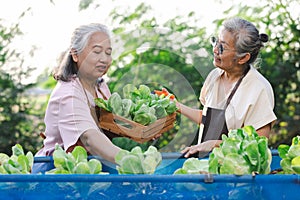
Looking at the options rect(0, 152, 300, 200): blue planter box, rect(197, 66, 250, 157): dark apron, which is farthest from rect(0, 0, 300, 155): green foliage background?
rect(0, 152, 300, 200): blue planter box

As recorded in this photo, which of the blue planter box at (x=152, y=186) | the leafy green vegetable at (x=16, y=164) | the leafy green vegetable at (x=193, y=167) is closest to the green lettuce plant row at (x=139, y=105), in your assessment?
the leafy green vegetable at (x=16, y=164)

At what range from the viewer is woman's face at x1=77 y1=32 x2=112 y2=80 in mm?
2664

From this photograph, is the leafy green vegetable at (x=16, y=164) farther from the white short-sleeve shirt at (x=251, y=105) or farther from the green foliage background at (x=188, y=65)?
the green foliage background at (x=188, y=65)

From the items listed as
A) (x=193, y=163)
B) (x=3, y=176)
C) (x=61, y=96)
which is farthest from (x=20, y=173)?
(x=61, y=96)

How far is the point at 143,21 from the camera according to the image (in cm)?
500

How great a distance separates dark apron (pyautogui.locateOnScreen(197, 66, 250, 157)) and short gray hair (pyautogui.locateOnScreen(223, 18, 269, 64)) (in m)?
0.09

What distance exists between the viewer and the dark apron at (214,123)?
2866 millimetres

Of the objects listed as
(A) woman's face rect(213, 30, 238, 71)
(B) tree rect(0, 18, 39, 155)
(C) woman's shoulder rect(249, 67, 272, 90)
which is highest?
(A) woman's face rect(213, 30, 238, 71)

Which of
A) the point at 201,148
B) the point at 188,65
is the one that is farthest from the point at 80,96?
the point at 188,65

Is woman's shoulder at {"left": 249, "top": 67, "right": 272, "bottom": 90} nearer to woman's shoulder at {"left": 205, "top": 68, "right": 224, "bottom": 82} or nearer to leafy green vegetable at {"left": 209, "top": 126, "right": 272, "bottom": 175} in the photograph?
woman's shoulder at {"left": 205, "top": 68, "right": 224, "bottom": 82}

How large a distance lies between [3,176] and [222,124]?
120cm

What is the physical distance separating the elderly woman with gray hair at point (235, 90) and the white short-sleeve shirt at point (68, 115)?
484 millimetres

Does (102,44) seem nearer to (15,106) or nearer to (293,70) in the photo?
(15,106)

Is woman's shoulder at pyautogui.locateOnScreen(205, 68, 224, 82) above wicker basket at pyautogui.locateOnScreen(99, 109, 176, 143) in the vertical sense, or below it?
above
